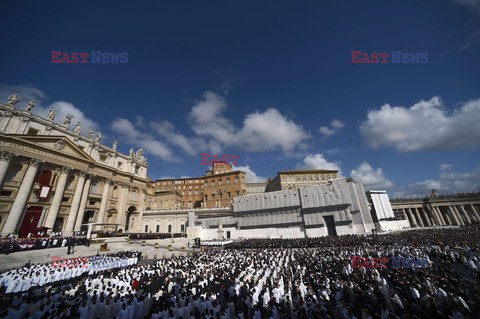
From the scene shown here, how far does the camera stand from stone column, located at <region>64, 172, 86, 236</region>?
33.3 m

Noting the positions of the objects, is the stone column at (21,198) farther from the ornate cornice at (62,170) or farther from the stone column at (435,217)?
the stone column at (435,217)

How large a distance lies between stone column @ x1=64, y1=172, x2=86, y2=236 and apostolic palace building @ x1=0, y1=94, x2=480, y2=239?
0.15 meters

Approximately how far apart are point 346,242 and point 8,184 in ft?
156

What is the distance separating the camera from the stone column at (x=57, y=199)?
3050 centimetres

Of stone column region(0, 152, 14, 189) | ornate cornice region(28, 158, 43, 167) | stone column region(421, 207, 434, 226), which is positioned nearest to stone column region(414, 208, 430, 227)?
stone column region(421, 207, 434, 226)

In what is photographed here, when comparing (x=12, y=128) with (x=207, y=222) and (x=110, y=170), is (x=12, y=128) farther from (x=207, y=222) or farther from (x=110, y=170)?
(x=207, y=222)

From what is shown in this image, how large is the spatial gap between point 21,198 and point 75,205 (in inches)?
311

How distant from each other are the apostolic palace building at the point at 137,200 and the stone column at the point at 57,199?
126 millimetres

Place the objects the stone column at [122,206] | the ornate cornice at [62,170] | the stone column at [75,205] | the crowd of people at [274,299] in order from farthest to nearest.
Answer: the stone column at [122,206], the ornate cornice at [62,170], the stone column at [75,205], the crowd of people at [274,299]

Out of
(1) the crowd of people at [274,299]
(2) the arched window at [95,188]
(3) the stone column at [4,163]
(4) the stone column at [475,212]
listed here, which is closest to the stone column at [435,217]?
(4) the stone column at [475,212]

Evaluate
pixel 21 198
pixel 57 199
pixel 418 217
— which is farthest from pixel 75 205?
pixel 418 217

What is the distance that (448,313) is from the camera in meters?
5.72

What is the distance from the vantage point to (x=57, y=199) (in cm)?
3212

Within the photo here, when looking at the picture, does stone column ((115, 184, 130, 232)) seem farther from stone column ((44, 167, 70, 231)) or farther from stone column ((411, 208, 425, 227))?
stone column ((411, 208, 425, 227))
